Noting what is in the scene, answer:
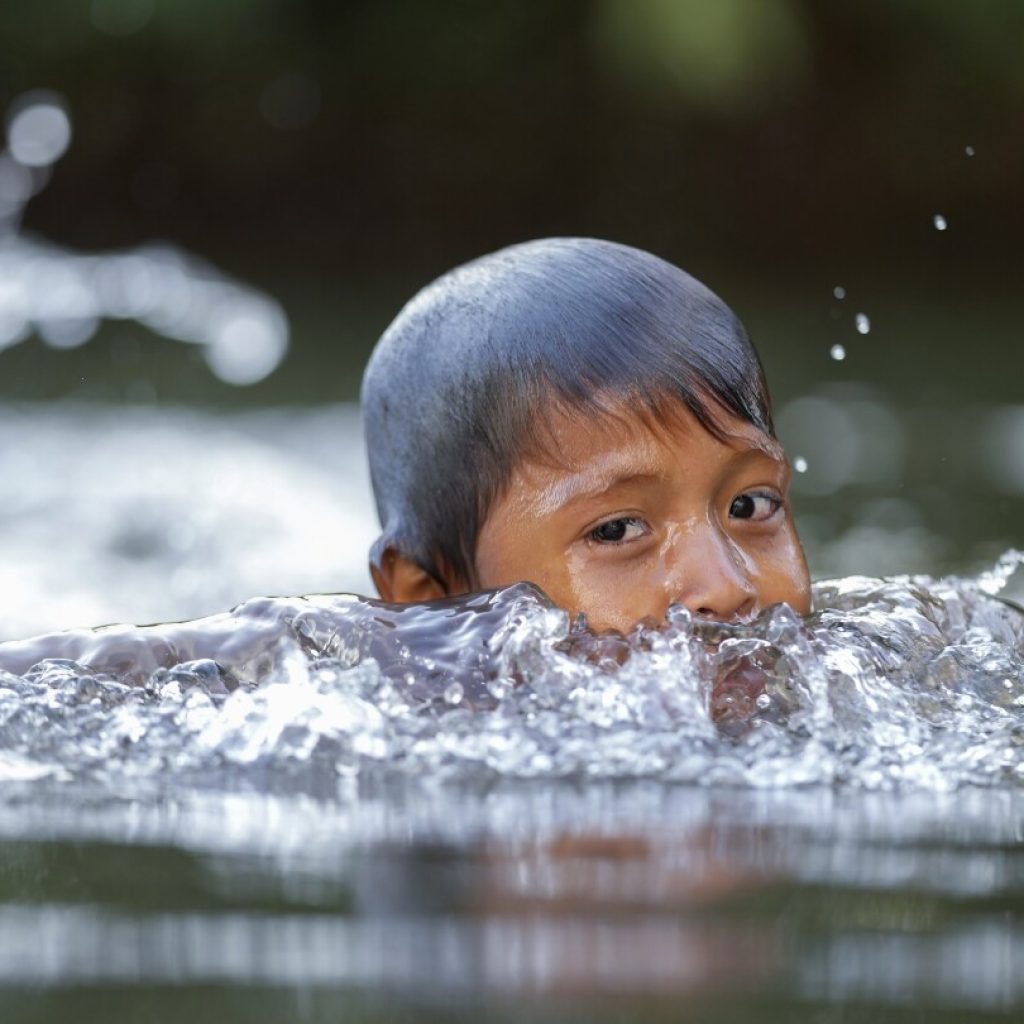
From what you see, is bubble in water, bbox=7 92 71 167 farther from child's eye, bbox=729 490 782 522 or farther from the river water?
child's eye, bbox=729 490 782 522

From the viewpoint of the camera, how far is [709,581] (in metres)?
1.78

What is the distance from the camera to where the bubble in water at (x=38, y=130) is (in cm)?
734

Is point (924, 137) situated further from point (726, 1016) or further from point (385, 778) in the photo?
point (726, 1016)

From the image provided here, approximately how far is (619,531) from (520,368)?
0.21 m

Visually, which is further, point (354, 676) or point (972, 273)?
point (972, 273)

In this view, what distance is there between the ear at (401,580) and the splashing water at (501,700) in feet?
0.74

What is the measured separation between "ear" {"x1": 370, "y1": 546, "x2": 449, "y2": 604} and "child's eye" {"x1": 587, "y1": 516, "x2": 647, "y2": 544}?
273 mm

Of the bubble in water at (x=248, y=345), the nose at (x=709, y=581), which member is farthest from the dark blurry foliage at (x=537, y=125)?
the nose at (x=709, y=581)

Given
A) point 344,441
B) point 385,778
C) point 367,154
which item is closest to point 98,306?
point 344,441

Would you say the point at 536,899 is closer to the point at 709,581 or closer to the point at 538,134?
the point at 709,581

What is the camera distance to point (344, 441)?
4141 mm

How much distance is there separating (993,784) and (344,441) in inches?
113

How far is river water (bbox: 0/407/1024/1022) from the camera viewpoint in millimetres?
853

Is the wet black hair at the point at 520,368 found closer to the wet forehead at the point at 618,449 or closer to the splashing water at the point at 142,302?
the wet forehead at the point at 618,449
